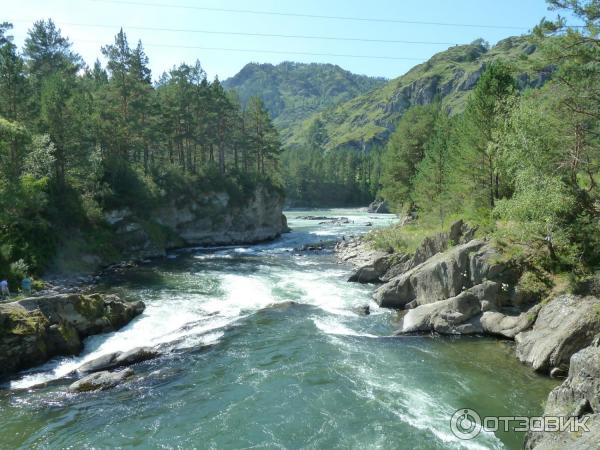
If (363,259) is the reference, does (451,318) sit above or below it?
above

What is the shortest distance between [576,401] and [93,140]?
151 feet

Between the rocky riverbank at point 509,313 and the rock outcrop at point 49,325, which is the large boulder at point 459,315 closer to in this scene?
the rocky riverbank at point 509,313

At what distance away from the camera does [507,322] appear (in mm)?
20422

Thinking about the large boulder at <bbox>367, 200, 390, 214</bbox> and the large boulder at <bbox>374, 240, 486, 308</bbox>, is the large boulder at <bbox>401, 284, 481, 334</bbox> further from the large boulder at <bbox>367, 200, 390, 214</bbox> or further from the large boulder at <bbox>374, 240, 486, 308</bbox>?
the large boulder at <bbox>367, 200, 390, 214</bbox>

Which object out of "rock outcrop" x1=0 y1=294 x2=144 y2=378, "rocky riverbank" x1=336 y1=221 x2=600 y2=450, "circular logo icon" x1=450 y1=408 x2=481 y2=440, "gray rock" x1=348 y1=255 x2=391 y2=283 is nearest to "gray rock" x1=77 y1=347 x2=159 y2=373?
"rock outcrop" x1=0 y1=294 x2=144 y2=378

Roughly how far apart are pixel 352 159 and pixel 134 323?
130 metres

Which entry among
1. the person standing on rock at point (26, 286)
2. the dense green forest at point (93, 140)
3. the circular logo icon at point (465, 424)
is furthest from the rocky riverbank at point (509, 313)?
the dense green forest at point (93, 140)

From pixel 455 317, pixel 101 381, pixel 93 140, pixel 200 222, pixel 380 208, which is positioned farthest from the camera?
pixel 380 208

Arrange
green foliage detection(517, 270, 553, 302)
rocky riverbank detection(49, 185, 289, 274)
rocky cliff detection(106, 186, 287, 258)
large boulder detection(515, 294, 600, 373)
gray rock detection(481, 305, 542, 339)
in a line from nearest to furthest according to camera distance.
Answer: large boulder detection(515, 294, 600, 373), gray rock detection(481, 305, 542, 339), green foliage detection(517, 270, 553, 302), rocky riverbank detection(49, 185, 289, 274), rocky cliff detection(106, 186, 287, 258)

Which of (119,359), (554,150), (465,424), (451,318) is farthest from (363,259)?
(465,424)

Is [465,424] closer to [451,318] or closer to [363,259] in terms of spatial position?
[451,318]

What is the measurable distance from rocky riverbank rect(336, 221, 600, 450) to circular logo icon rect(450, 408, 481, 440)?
177 centimetres

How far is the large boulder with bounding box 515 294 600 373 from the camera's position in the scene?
Answer: 16.3 m

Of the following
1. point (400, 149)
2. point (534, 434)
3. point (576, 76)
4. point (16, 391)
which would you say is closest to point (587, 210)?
point (576, 76)
